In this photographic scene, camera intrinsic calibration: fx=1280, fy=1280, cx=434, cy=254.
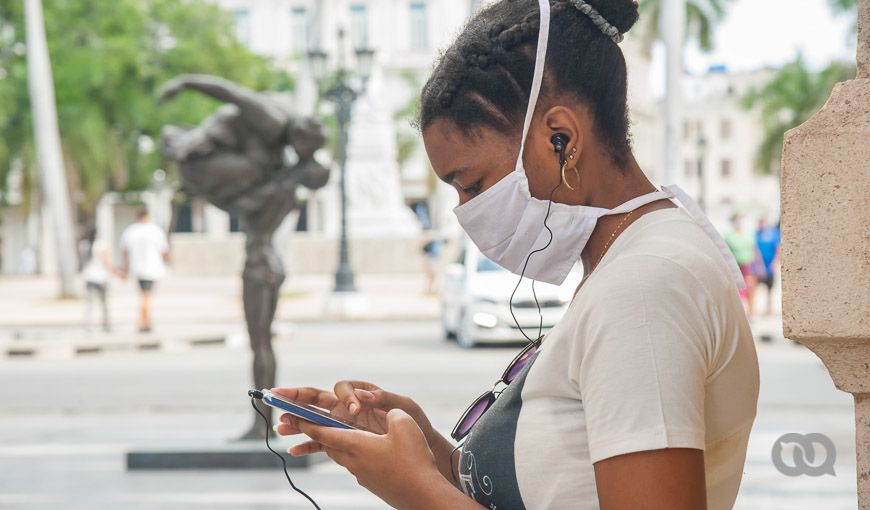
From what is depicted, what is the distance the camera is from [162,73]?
142 feet

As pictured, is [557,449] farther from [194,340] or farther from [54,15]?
[54,15]

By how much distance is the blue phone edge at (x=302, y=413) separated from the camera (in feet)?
6.87

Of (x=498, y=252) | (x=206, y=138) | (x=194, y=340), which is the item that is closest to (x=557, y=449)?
(x=498, y=252)

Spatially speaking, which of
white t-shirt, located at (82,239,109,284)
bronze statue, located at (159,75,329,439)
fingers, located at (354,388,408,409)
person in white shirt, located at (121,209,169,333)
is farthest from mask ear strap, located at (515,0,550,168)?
white t-shirt, located at (82,239,109,284)

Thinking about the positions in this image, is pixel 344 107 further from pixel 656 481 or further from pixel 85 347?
pixel 656 481

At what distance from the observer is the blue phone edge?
82.4 inches

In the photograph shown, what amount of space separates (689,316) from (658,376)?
10 centimetres

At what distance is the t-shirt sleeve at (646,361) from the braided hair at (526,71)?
339mm

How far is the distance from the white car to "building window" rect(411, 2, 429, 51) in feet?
184

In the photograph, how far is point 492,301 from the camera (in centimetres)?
1664

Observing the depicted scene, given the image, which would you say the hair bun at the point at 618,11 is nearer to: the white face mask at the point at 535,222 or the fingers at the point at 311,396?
the white face mask at the point at 535,222

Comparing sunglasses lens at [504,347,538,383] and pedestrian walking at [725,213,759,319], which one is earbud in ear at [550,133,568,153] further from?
pedestrian walking at [725,213,759,319]

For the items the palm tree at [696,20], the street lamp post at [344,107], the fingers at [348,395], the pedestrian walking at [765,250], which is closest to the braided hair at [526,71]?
the fingers at [348,395]

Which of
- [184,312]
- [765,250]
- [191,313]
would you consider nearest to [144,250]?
[191,313]
